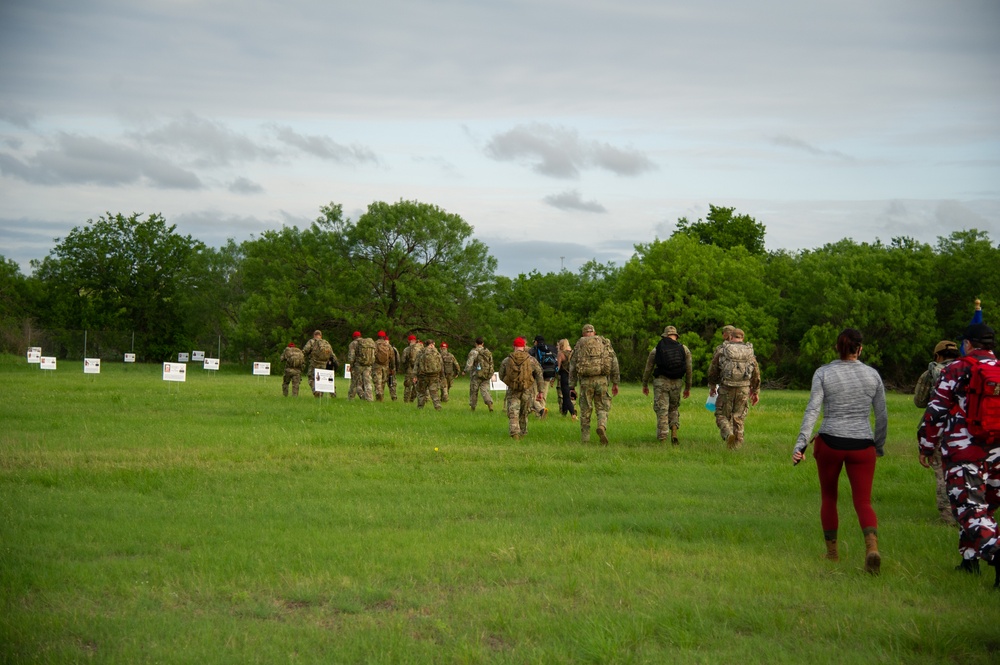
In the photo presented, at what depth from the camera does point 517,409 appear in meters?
20.8

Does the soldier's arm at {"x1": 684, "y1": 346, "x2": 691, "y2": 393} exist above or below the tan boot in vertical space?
above

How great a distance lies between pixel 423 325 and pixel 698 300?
18.4 metres

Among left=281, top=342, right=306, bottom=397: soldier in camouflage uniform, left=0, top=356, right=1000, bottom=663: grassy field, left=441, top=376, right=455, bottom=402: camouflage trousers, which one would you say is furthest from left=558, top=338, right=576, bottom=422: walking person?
left=281, top=342, right=306, bottom=397: soldier in camouflage uniform

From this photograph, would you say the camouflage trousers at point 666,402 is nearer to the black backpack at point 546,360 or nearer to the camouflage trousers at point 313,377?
the black backpack at point 546,360

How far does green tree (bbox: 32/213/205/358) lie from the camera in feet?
271

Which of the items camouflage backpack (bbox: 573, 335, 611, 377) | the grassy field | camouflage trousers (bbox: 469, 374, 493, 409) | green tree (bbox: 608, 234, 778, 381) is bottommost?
the grassy field

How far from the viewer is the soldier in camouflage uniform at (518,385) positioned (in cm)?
2052

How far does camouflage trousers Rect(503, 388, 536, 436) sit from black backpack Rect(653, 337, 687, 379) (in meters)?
2.93

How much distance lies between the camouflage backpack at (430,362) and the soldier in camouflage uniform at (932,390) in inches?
663

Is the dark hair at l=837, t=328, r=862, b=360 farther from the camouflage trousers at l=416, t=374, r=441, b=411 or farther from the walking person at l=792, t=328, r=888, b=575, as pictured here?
the camouflage trousers at l=416, t=374, r=441, b=411

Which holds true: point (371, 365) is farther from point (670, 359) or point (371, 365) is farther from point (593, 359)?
point (670, 359)

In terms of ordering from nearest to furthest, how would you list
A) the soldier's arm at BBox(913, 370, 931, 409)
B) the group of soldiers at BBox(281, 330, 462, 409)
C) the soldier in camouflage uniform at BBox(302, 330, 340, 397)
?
the soldier's arm at BBox(913, 370, 931, 409) < the group of soldiers at BBox(281, 330, 462, 409) < the soldier in camouflage uniform at BBox(302, 330, 340, 397)

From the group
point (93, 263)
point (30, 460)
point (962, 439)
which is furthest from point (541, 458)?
point (93, 263)

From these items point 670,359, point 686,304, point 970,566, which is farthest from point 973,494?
point 686,304
